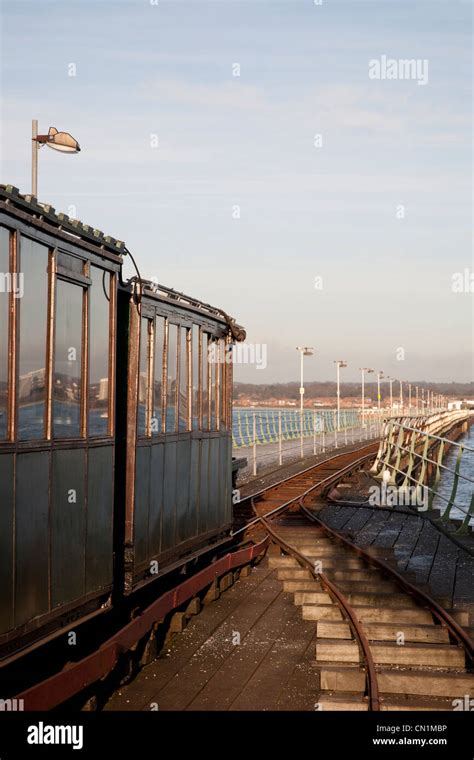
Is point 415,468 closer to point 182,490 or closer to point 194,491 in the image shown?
point 194,491

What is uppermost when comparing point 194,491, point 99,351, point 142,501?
point 99,351

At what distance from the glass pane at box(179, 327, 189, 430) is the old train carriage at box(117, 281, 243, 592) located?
0.04 feet

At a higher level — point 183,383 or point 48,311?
point 48,311

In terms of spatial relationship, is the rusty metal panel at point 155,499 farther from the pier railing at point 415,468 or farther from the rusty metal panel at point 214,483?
the pier railing at point 415,468

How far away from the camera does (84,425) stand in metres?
8.10

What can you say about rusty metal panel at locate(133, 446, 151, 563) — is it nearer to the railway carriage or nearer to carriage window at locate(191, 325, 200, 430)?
the railway carriage

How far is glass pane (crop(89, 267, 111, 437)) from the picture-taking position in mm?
8258

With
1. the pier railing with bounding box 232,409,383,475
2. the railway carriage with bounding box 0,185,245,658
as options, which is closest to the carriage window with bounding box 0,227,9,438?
the railway carriage with bounding box 0,185,245,658

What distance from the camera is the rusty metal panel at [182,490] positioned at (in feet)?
36.2

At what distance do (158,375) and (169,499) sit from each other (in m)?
1.38

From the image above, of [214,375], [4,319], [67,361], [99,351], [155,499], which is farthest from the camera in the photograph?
[214,375]

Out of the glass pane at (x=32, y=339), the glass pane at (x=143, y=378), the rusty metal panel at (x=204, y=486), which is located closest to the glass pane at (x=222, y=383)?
the rusty metal panel at (x=204, y=486)

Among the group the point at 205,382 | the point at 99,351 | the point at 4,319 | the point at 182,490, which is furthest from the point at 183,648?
the point at 4,319
